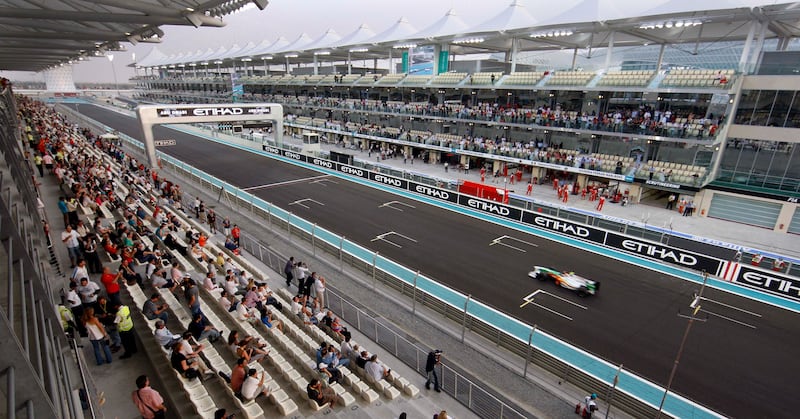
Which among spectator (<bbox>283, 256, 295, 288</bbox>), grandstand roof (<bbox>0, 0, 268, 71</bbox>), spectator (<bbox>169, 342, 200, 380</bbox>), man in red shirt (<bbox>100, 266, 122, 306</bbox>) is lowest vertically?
spectator (<bbox>283, 256, 295, 288</bbox>)

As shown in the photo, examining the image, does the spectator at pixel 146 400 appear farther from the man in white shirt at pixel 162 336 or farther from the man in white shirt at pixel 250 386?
the man in white shirt at pixel 162 336

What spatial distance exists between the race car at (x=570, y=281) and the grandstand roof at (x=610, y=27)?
2347 centimetres

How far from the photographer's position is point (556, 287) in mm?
16219

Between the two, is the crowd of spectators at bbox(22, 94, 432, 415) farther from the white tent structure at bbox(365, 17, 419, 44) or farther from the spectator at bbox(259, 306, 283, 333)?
the white tent structure at bbox(365, 17, 419, 44)

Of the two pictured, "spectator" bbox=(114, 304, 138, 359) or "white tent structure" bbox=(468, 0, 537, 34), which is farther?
"white tent structure" bbox=(468, 0, 537, 34)

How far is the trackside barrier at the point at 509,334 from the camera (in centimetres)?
977

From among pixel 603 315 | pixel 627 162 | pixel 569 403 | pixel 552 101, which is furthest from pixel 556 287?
pixel 552 101

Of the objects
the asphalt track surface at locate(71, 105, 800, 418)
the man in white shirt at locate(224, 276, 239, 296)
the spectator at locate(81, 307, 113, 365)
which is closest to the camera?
the spectator at locate(81, 307, 113, 365)

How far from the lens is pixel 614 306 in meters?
15.1

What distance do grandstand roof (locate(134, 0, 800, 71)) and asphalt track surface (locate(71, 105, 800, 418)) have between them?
68.8 feet

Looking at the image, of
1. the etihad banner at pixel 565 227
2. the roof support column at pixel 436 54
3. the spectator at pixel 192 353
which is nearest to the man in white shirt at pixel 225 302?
the spectator at pixel 192 353

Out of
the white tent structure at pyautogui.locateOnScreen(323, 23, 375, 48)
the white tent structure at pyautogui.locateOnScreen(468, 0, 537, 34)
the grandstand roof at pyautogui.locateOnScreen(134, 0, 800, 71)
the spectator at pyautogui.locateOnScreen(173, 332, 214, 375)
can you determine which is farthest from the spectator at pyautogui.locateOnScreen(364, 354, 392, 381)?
the white tent structure at pyautogui.locateOnScreen(323, 23, 375, 48)

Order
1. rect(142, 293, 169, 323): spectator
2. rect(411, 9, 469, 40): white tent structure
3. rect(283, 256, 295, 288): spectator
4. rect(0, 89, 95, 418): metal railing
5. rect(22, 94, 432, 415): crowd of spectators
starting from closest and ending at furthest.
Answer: rect(0, 89, 95, 418): metal railing
rect(22, 94, 432, 415): crowd of spectators
rect(142, 293, 169, 323): spectator
rect(283, 256, 295, 288): spectator
rect(411, 9, 469, 40): white tent structure

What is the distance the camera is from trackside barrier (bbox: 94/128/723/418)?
977 centimetres
